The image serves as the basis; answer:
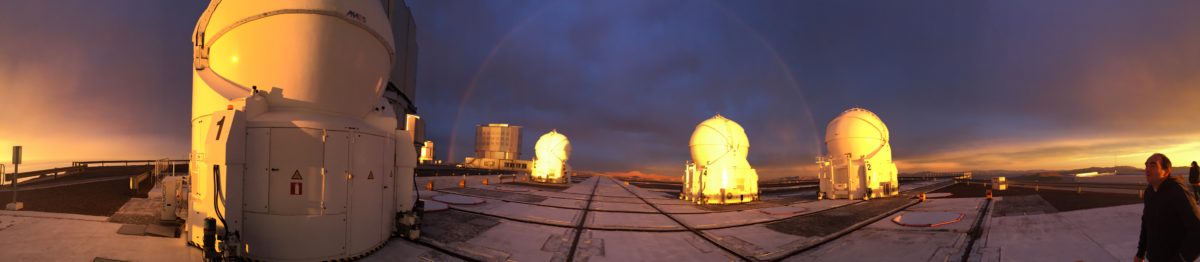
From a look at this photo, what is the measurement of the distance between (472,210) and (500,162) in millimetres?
84715

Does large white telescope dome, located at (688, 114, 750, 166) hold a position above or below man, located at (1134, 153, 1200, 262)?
above

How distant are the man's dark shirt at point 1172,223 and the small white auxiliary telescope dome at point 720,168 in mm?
16677

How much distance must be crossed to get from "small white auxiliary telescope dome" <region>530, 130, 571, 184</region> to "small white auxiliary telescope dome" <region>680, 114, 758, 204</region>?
17.4 m

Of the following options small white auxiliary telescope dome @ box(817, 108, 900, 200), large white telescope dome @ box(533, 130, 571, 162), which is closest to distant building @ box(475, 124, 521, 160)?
large white telescope dome @ box(533, 130, 571, 162)

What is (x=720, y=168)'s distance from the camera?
2138 centimetres

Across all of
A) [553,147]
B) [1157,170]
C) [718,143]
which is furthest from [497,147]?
[1157,170]

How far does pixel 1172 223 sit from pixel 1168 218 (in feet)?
0.16

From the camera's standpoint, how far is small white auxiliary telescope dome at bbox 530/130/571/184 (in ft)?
124

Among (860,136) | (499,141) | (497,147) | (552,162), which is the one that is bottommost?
(552,162)

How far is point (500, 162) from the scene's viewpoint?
95875 mm

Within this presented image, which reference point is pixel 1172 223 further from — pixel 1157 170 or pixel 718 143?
pixel 718 143

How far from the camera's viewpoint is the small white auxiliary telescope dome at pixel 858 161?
857 inches

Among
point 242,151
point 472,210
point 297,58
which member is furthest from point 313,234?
point 472,210

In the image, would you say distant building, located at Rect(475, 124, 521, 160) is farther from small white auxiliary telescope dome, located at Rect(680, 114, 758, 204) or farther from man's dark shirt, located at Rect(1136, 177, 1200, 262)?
man's dark shirt, located at Rect(1136, 177, 1200, 262)
